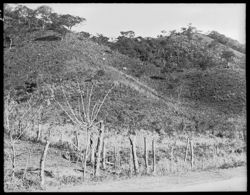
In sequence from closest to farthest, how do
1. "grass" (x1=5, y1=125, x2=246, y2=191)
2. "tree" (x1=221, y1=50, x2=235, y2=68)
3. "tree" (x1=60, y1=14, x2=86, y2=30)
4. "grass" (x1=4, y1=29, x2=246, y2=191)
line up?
"grass" (x1=5, y1=125, x2=246, y2=191) < "grass" (x1=4, y1=29, x2=246, y2=191) < "tree" (x1=60, y1=14, x2=86, y2=30) < "tree" (x1=221, y1=50, x2=235, y2=68)

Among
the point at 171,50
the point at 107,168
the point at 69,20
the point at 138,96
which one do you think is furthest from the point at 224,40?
the point at 107,168

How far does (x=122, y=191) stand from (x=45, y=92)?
139 feet

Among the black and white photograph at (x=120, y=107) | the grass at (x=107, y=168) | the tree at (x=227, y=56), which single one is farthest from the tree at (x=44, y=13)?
the grass at (x=107, y=168)

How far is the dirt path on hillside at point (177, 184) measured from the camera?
1077cm

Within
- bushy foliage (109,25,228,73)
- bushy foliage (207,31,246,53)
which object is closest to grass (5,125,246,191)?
bushy foliage (109,25,228,73)

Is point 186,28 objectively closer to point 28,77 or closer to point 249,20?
point 28,77

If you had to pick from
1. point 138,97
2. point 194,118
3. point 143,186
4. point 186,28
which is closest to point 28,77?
point 138,97

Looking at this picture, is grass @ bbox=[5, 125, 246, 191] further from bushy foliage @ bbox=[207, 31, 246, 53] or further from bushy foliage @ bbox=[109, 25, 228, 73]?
bushy foliage @ bbox=[207, 31, 246, 53]

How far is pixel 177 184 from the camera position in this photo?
11602mm

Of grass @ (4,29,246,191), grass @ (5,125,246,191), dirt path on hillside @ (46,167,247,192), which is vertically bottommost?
grass @ (4,29,246,191)

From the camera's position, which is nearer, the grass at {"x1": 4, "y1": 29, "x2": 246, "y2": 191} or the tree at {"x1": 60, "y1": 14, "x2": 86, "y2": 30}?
the grass at {"x1": 4, "y1": 29, "x2": 246, "y2": 191}

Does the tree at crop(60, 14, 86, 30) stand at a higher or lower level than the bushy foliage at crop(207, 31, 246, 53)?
higher

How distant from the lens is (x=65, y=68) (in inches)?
2463

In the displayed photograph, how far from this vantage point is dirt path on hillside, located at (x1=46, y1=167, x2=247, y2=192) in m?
10.8
